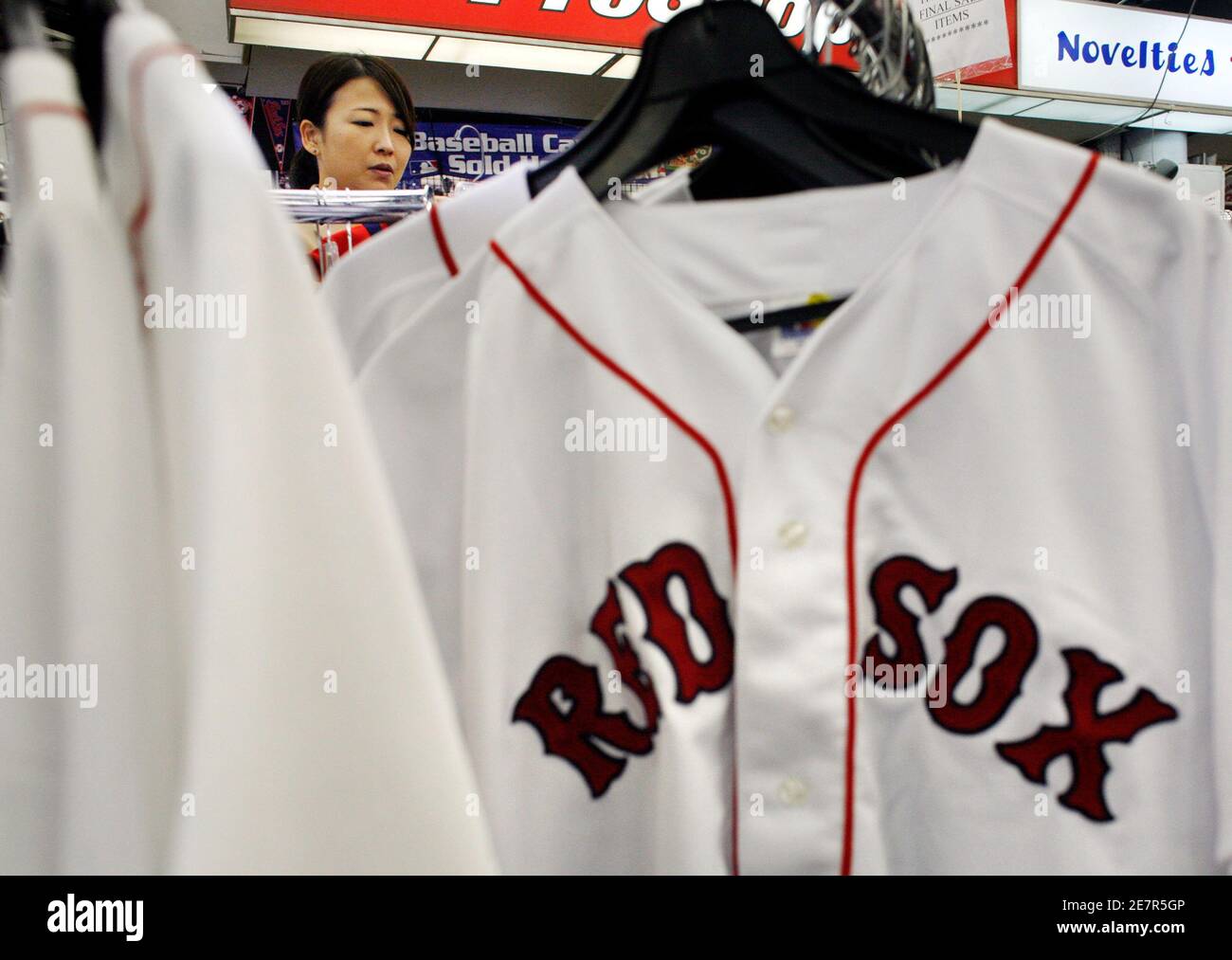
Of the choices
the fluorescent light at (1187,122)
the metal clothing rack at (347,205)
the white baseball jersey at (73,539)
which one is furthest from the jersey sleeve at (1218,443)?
the fluorescent light at (1187,122)

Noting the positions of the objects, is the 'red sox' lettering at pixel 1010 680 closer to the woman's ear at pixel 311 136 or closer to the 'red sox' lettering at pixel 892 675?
the 'red sox' lettering at pixel 892 675

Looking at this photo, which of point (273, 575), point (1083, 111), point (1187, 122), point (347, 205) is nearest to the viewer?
point (273, 575)

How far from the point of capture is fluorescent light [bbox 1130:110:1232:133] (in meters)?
5.05

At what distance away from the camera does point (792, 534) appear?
2.07 ft

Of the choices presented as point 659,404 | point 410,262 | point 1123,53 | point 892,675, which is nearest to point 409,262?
point 410,262

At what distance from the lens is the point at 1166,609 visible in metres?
0.63

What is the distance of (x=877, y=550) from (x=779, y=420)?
0.11 meters

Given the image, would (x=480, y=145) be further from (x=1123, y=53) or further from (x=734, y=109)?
(x=734, y=109)

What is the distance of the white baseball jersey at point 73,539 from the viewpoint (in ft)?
1.22

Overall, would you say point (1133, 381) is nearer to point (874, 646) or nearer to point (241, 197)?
point (874, 646)

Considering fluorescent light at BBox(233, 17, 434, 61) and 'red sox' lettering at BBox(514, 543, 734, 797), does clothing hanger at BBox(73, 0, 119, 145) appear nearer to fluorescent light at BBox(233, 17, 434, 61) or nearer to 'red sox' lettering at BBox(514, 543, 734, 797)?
'red sox' lettering at BBox(514, 543, 734, 797)

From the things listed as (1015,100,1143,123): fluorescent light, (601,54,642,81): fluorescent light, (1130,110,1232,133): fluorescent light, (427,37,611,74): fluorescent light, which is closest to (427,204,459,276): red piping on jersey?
(427,37,611,74): fluorescent light

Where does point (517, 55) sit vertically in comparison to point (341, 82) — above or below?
above

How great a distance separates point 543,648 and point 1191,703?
1.37 feet
